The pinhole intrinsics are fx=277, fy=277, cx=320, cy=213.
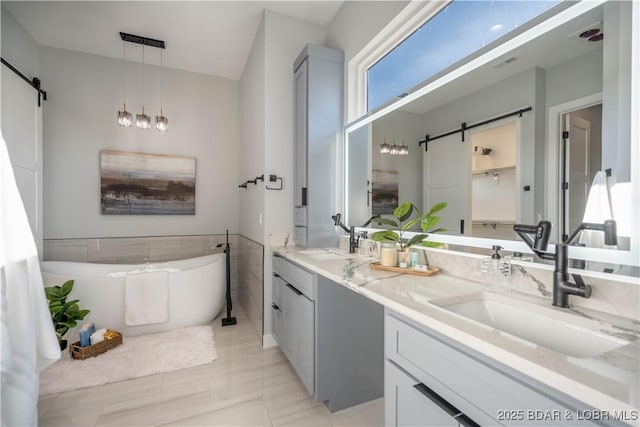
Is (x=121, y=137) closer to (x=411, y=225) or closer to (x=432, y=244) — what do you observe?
(x=411, y=225)

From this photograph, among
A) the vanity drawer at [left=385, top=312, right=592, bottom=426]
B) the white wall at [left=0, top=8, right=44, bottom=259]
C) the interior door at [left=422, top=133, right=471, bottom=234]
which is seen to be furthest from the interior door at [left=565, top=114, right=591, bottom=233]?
the white wall at [left=0, top=8, right=44, bottom=259]

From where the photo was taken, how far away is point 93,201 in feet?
10.7

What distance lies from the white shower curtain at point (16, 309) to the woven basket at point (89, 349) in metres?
1.17

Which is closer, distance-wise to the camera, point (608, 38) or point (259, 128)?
point (608, 38)

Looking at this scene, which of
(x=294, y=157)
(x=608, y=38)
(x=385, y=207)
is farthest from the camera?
(x=294, y=157)

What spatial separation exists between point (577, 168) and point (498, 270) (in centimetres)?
46

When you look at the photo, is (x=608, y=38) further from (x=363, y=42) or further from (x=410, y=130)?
(x=363, y=42)

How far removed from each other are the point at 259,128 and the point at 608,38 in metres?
2.44

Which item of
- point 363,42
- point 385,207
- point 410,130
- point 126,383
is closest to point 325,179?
point 385,207

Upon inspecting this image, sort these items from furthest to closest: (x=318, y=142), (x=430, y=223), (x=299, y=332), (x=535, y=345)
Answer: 1. (x=318, y=142)
2. (x=299, y=332)
3. (x=430, y=223)
4. (x=535, y=345)

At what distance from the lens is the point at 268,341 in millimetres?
2516

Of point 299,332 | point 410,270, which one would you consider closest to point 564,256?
point 410,270

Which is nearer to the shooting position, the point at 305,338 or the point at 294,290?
the point at 305,338

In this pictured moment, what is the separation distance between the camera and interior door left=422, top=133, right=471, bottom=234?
147 centimetres
